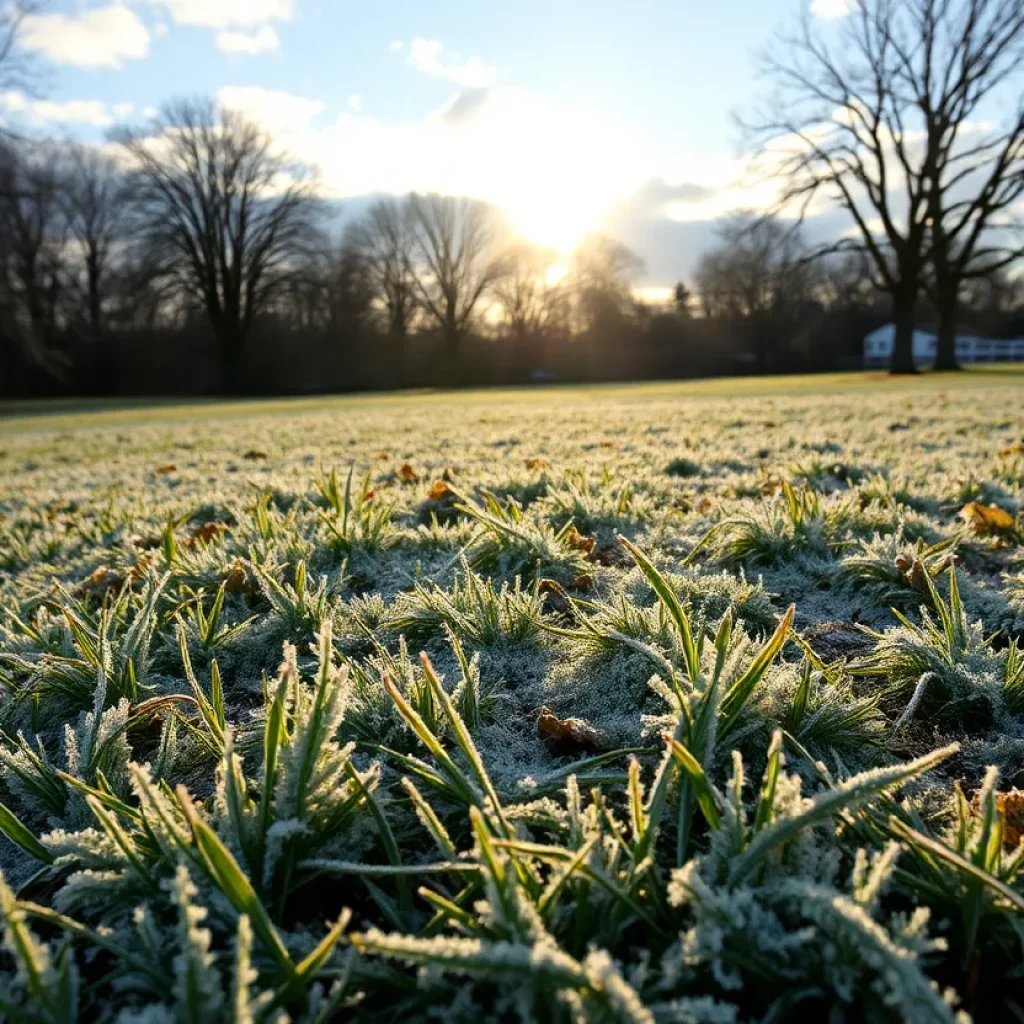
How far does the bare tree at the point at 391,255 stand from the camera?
167ft

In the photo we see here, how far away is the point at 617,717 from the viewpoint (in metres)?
1.39

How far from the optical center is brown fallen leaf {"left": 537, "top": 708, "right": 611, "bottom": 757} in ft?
4.27

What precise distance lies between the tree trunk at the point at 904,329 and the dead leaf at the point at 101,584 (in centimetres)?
3084

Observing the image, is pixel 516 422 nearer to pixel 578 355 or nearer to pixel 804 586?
pixel 804 586

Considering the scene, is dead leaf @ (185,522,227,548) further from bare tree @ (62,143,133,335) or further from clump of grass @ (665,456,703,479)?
bare tree @ (62,143,133,335)

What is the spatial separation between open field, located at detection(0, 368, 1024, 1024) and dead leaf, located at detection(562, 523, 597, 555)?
0.01 m

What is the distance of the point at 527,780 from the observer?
1.12m

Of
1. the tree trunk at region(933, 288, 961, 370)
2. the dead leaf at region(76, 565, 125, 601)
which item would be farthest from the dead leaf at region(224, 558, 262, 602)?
the tree trunk at region(933, 288, 961, 370)

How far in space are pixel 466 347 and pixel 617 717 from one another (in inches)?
2005

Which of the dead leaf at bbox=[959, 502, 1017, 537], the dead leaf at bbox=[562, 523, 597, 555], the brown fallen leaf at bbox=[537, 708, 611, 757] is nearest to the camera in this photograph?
the brown fallen leaf at bbox=[537, 708, 611, 757]

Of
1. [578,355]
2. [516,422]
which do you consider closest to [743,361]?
[578,355]

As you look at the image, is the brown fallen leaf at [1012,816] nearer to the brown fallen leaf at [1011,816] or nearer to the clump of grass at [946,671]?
the brown fallen leaf at [1011,816]

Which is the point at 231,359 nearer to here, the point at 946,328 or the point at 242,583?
the point at 946,328

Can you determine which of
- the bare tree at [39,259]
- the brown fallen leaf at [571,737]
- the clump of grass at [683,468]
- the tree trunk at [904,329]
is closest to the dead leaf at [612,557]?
the brown fallen leaf at [571,737]
